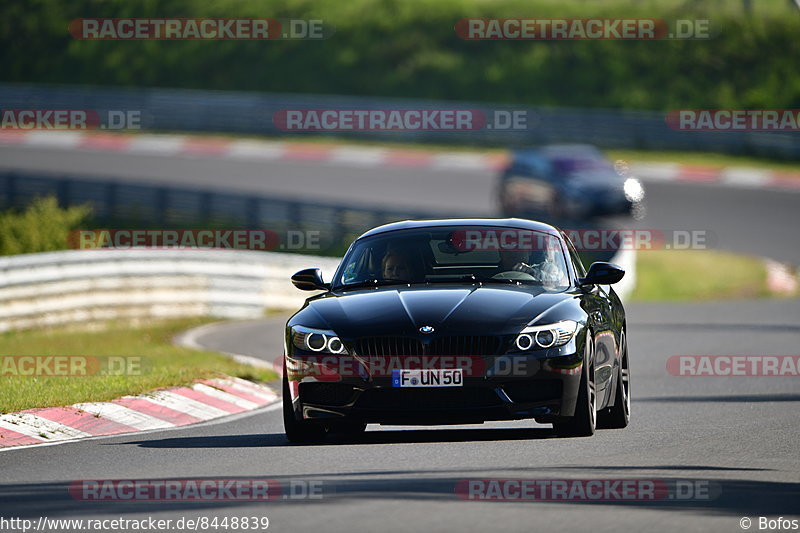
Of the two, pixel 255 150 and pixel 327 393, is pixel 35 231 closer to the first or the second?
pixel 327 393

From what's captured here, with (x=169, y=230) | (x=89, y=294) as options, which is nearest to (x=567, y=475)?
(x=89, y=294)

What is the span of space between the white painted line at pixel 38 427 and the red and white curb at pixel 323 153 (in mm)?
31848

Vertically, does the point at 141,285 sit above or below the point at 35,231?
below

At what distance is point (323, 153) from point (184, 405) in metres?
33.4

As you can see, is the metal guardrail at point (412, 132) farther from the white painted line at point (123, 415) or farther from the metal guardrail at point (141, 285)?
the white painted line at point (123, 415)

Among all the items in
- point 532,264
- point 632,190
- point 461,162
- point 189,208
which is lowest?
point 532,264

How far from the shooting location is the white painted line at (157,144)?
4559cm

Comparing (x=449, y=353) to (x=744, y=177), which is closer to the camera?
(x=449, y=353)

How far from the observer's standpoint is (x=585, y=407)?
9.63m

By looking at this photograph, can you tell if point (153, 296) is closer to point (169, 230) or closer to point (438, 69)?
point (169, 230)

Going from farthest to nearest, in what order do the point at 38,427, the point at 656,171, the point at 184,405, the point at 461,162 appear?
1. the point at 461,162
2. the point at 656,171
3. the point at 184,405
4. the point at 38,427

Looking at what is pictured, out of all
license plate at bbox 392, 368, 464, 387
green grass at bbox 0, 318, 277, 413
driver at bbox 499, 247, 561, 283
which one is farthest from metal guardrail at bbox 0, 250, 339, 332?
license plate at bbox 392, 368, 464, 387

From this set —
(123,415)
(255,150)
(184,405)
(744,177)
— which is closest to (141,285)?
(184,405)

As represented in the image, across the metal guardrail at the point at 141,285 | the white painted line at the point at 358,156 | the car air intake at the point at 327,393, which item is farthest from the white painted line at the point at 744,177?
the car air intake at the point at 327,393
